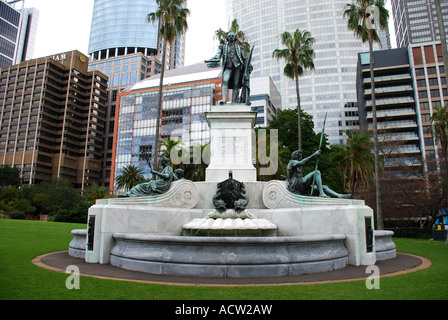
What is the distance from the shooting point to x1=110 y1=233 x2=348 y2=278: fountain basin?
20.6 ft

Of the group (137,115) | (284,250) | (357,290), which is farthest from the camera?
(137,115)

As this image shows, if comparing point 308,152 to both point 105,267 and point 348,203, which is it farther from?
point 105,267

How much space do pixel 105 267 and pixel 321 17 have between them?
145 m

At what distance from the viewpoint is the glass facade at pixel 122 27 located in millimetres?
160125

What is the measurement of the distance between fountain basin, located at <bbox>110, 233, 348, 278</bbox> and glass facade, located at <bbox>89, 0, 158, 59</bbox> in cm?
16942

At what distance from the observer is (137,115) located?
100 meters

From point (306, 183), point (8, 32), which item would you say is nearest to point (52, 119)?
point (8, 32)

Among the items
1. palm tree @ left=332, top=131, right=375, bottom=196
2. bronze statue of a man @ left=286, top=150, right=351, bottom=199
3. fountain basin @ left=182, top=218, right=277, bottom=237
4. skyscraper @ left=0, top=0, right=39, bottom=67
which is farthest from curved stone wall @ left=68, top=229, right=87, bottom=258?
skyscraper @ left=0, top=0, right=39, bottom=67

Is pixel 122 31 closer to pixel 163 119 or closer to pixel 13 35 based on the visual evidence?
pixel 13 35

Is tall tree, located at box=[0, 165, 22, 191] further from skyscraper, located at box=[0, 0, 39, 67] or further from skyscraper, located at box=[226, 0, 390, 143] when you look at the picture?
skyscraper, located at box=[0, 0, 39, 67]

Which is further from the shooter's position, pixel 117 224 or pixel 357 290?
pixel 117 224

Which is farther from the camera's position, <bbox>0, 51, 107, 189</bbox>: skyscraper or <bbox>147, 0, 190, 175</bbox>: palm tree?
<bbox>0, 51, 107, 189</bbox>: skyscraper
